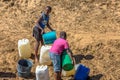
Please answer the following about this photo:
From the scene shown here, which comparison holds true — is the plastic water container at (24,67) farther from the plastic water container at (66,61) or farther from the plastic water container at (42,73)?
the plastic water container at (66,61)

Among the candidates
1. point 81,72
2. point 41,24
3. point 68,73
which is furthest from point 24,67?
point 81,72

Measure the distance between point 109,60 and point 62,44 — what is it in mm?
2089

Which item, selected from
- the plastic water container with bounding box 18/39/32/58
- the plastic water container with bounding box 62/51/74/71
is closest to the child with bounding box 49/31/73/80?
the plastic water container with bounding box 62/51/74/71

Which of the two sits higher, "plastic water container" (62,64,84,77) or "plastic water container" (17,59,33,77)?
"plastic water container" (17,59,33,77)

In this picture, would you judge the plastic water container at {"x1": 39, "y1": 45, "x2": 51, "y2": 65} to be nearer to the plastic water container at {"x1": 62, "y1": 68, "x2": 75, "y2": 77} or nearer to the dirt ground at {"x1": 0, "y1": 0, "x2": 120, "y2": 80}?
the dirt ground at {"x1": 0, "y1": 0, "x2": 120, "y2": 80}

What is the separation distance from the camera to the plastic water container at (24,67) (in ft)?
30.2

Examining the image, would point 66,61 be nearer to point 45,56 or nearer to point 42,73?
point 42,73

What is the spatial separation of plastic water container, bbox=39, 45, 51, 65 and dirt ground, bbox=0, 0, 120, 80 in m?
0.24

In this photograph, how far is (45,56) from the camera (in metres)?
9.54

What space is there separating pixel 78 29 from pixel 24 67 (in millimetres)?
2982

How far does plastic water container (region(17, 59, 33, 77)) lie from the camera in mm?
9211

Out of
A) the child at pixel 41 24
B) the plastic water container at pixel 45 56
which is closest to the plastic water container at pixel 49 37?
the child at pixel 41 24

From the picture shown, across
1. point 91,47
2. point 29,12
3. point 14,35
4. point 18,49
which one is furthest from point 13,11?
point 91,47

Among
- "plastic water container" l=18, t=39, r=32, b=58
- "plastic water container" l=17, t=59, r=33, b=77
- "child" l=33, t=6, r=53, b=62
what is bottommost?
"plastic water container" l=17, t=59, r=33, b=77
